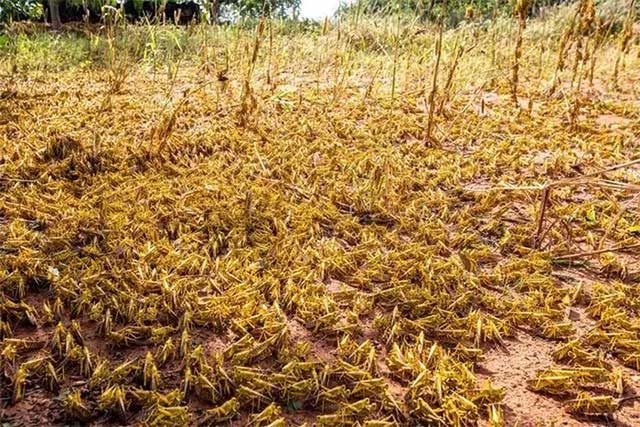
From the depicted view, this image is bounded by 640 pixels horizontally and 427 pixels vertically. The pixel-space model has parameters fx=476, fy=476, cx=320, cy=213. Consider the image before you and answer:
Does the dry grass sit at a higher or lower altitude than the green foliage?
lower

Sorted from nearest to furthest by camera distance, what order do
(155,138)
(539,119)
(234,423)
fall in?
(234,423)
(155,138)
(539,119)

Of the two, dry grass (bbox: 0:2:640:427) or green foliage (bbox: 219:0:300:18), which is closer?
dry grass (bbox: 0:2:640:427)

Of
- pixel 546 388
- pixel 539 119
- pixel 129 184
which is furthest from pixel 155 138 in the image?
pixel 539 119

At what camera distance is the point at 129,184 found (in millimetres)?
1961

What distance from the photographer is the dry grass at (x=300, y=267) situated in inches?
41.8

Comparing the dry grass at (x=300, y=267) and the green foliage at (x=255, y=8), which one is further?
the green foliage at (x=255, y=8)

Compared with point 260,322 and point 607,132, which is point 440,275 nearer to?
point 260,322

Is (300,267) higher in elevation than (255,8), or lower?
lower

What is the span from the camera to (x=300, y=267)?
4.98 ft

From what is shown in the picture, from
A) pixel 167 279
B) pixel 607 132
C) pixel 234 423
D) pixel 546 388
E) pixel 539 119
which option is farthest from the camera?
pixel 539 119

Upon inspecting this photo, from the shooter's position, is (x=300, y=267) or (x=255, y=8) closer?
(x=300, y=267)

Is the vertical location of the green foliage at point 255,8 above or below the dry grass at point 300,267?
above

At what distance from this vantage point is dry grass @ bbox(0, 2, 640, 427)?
3.48 feet

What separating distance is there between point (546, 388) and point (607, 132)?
8.18ft
